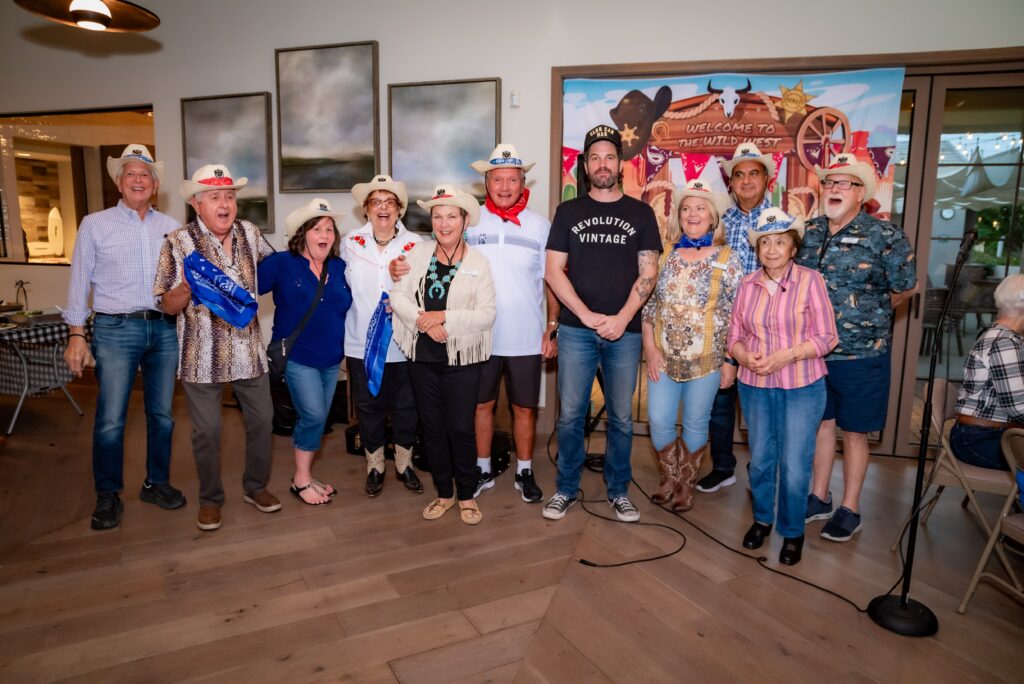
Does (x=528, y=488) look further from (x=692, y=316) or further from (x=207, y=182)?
(x=207, y=182)

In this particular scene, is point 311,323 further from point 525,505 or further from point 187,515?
point 525,505

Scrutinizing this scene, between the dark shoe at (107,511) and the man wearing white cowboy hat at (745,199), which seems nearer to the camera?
the dark shoe at (107,511)

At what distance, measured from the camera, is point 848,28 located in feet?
12.8

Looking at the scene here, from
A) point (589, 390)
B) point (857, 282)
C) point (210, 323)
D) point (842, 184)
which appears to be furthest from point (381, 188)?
point (857, 282)

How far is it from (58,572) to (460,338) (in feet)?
6.34

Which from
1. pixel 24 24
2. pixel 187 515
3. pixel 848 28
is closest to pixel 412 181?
pixel 187 515

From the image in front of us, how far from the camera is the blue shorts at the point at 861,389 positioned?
9.29 ft

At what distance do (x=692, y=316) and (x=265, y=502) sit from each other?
229 centimetres

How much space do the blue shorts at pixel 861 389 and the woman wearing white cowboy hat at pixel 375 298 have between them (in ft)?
6.65

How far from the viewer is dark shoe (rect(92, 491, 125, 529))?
3.01 metres

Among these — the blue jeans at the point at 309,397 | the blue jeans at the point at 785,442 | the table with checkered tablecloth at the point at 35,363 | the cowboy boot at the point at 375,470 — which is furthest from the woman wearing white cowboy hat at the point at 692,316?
the table with checkered tablecloth at the point at 35,363

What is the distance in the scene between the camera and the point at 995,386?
2.62 metres

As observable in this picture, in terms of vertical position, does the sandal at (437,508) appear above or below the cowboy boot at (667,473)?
below

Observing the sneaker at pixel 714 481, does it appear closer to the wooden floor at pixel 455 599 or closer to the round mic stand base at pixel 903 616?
the wooden floor at pixel 455 599
